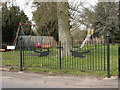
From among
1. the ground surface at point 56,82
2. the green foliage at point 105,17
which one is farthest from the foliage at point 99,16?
the ground surface at point 56,82

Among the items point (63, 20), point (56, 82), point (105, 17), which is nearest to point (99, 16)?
point (105, 17)

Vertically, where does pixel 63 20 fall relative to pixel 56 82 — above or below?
above

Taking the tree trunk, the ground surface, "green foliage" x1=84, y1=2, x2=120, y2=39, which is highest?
"green foliage" x1=84, y1=2, x2=120, y2=39

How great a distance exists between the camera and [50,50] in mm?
9156

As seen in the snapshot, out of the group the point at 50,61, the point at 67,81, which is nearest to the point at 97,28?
the point at 50,61

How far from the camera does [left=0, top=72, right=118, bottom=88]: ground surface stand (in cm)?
650

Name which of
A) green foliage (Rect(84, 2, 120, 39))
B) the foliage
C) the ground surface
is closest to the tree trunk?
the foliage

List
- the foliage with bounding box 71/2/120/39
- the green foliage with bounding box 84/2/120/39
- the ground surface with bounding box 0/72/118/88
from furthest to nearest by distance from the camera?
1. the green foliage with bounding box 84/2/120/39
2. the foliage with bounding box 71/2/120/39
3. the ground surface with bounding box 0/72/118/88

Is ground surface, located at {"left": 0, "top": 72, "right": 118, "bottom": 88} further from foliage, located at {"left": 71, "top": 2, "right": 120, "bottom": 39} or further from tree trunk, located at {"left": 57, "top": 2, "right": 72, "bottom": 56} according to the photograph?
foliage, located at {"left": 71, "top": 2, "right": 120, "bottom": 39}

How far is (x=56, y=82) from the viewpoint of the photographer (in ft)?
22.7

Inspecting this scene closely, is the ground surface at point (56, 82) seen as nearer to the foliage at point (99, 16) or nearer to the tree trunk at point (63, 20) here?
the tree trunk at point (63, 20)

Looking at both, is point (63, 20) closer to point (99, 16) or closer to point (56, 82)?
point (56, 82)

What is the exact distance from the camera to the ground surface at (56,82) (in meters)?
6.50

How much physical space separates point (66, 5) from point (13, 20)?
18.7 meters
